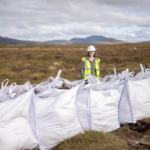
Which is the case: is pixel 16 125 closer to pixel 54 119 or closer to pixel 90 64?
pixel 54 119

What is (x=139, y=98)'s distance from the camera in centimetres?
586

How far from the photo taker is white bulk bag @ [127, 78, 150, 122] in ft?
18.9

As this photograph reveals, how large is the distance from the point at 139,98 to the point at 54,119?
2232 mm

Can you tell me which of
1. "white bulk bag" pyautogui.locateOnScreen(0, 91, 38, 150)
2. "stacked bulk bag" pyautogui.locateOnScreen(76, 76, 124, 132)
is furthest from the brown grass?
"white bulk bag" pyautogui.locateOnScreen(0, 91, 38, 150)

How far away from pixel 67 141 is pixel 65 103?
1.75ft

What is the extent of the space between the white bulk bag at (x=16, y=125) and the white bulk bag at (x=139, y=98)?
7.54ft

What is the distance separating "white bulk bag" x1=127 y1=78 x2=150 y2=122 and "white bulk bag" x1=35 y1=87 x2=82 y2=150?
5.59ft

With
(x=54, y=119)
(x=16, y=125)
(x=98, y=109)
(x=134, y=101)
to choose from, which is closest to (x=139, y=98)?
(x=134, y=101)

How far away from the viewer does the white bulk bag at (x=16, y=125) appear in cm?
388

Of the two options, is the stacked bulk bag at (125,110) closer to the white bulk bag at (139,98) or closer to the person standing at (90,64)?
the white bulk bag at (139,98)

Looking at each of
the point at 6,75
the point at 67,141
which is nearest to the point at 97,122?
the point at 67,141

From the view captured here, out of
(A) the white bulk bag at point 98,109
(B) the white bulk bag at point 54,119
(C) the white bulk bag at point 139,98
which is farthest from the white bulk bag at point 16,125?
(C) the white bulk bag at point 139,98

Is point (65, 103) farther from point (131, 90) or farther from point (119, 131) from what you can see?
point (131, 90)

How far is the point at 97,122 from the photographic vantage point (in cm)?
492
